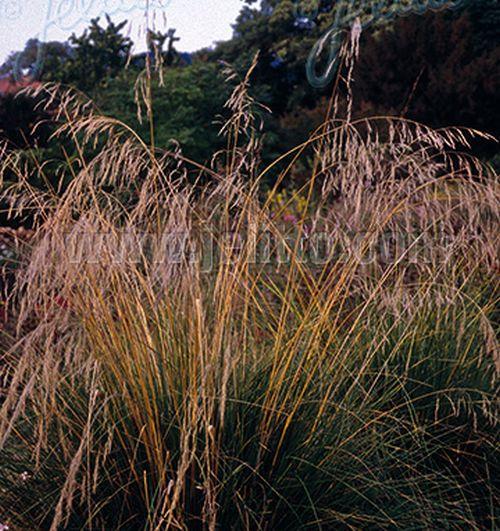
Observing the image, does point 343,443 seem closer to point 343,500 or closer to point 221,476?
point 343,500

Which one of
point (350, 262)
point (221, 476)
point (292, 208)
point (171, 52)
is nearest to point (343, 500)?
point (221, 476)

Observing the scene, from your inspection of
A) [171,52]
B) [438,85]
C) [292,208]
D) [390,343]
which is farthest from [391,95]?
[390,343]

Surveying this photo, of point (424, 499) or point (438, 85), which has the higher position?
point (438, 85)

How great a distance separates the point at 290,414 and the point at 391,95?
40.6 ft

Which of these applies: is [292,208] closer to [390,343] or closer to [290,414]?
[390,343]

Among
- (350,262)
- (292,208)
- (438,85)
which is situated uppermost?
(438,85)

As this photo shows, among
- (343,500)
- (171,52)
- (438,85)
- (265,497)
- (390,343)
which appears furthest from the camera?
(171,52)

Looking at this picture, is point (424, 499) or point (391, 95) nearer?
point (424, 499)

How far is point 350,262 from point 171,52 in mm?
16979

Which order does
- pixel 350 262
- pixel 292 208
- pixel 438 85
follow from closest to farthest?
pixel 350 262
pixel 292 208
pixel 438 85

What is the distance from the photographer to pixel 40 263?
2.44 meters

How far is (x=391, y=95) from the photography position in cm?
1405

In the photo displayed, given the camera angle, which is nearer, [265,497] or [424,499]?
[265,497]

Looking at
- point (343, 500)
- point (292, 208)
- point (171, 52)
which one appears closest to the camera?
point (343, 500)
